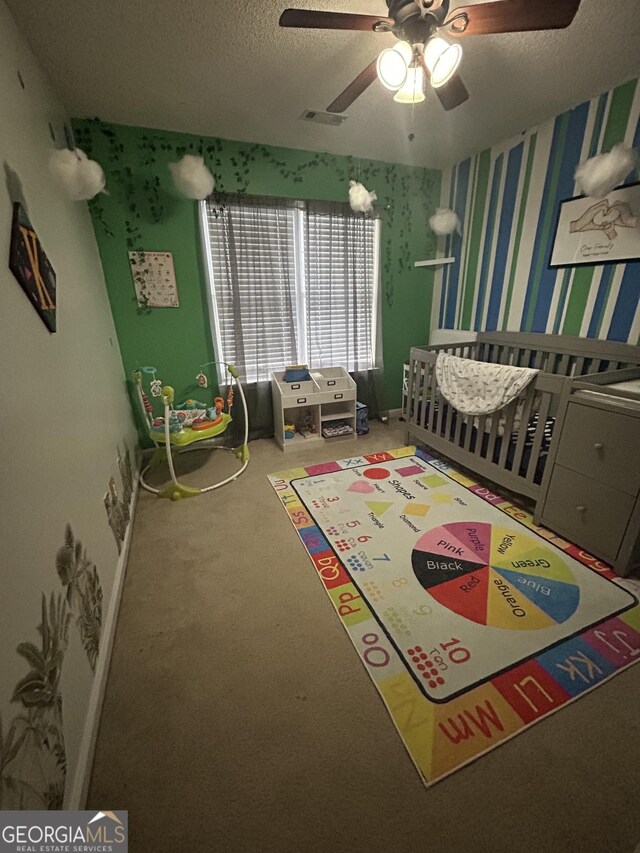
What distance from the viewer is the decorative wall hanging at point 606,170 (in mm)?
1863

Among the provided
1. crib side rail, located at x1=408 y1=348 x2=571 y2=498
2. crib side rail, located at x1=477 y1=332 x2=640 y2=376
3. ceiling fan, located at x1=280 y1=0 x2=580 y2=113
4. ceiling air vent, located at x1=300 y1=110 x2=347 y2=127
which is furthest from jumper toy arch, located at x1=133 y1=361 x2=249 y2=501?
crib side rail, located at x1=477 y1=332 x2=640 y2=376

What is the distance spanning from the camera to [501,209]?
2.74 metres

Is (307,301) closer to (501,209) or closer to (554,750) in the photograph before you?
(501,209)

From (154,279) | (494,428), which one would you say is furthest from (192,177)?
(494,428)

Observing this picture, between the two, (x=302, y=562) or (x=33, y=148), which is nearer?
(x=33, y=148)

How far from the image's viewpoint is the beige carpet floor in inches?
34.2

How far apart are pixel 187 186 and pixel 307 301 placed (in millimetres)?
1191

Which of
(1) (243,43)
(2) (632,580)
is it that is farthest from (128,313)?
(2) (632,580)

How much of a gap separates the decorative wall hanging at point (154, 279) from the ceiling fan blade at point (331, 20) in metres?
1.78

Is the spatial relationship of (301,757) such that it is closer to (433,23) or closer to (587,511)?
(587,511)

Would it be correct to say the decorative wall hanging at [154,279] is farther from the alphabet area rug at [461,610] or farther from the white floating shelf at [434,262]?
the white floating shelf at [434,262]

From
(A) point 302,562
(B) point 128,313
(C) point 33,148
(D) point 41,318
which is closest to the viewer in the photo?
(D) point 41,318

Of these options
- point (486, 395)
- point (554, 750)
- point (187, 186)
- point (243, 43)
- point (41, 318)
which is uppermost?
point (243, 43)

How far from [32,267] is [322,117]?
2.06 meters
